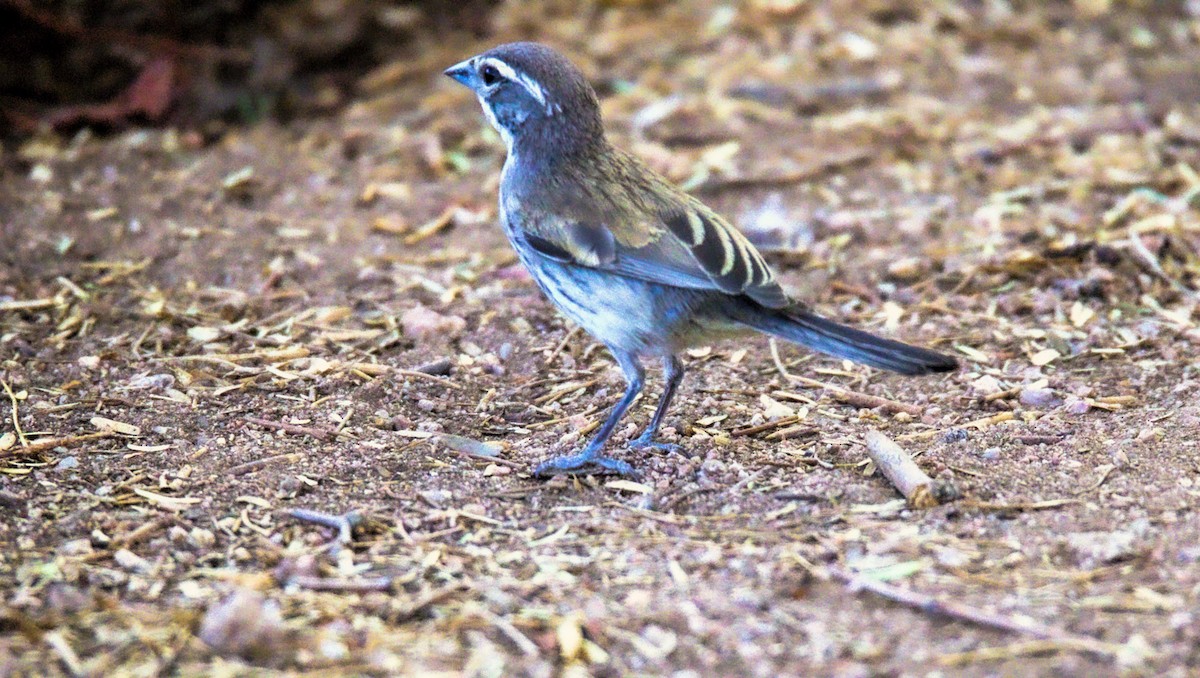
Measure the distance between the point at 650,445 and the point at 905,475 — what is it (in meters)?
1.11

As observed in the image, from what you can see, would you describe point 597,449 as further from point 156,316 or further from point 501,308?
point 156,316

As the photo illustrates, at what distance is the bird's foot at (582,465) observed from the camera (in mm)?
5270

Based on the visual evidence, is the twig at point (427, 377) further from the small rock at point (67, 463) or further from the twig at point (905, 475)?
the twig at point (905, 475)

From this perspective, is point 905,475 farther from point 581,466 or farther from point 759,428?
point 581,466

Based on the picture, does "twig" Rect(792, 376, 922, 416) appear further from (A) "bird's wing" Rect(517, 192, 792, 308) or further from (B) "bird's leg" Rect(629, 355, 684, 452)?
(A) "bird's wing" Rect(517, 192, 792, 308)

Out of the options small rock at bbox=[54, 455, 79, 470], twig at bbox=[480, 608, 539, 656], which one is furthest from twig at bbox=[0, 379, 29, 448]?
twig at bbox=[480, 608, 539, 656]

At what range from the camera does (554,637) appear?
398cm

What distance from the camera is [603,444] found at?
5453mm

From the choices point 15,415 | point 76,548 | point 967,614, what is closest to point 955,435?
point 967,614

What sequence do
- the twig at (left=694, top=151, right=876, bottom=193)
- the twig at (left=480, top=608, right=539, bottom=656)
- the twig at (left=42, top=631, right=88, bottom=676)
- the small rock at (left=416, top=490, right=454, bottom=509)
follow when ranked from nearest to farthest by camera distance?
the twig at (left=42, top=631, right=88, bottom=676) → the twig at (left=480, top=608, right=539, bottom=656) → the small rock at (left=416, top=490, right=454, bottom=509) → the twig at (left=694, top=151, right=876, bottom=193)

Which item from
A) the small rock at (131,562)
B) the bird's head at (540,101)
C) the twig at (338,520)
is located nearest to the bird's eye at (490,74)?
the bird's head at (540,101)

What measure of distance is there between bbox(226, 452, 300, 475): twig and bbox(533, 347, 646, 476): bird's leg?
3.20 ft

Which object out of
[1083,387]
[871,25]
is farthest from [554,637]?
[871,25]

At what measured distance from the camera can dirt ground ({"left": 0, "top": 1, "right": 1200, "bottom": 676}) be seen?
404cm
